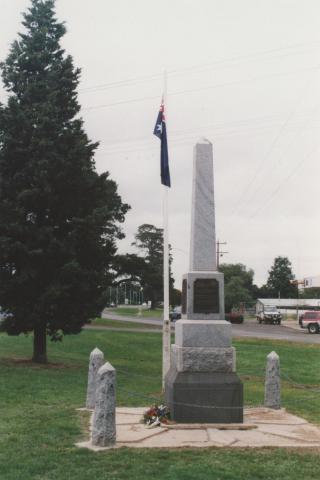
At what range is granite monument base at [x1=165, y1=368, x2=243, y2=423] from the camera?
9.23 meters

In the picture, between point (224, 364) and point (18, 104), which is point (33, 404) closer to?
point (224, 364)

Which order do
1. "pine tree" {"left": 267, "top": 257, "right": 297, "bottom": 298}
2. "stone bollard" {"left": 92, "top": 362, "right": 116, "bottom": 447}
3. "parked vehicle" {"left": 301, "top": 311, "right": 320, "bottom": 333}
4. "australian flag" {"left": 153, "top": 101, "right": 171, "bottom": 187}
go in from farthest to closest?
"pine tree" {"left": 267, "top": 257, "right": 297, "bottom": 298} → "parked vehicle" {"left": 301, "top": 311, "right": 320, "bottom": 333} → "australian flag" {"left": 153, "top": 101, "right": 171, "bottom": 187} → "stone bollard" {"left": 92, "top": 362, "right": 116, "bottom": 447}

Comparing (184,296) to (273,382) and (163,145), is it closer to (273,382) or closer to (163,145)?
(273,382)

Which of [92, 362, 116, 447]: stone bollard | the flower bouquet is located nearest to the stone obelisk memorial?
the flower bouquet

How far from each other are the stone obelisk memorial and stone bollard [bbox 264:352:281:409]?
158 centimetres

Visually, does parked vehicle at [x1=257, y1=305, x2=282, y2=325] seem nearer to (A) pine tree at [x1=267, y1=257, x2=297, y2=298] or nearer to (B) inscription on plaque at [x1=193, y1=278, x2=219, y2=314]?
(B) inscription on plaque at [x1=193, y1=278, x2=219, y2=314]

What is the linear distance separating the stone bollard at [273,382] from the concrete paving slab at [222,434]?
99cm

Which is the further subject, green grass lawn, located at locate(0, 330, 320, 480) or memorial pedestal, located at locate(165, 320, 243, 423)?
memorial pedestal, located at locate(165, 320, 243, 423)

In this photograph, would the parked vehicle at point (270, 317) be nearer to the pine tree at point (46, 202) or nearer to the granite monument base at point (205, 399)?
the pine tree at point (46, 202)

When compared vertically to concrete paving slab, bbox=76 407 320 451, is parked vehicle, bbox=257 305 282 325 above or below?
above

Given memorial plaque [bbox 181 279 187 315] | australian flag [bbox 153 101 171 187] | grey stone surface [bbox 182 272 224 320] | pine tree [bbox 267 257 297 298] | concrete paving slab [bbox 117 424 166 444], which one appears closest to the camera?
concrete paving slab [bbox 117 424 166 444]

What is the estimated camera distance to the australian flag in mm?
13711

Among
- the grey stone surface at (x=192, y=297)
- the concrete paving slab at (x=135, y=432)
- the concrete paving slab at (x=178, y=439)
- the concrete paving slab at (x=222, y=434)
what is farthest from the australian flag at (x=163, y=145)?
the concrete paving slab at (x=178, y=439)

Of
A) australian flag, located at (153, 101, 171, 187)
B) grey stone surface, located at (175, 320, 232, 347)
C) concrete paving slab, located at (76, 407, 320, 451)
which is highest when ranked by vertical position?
australian flag, located at (153, 101, 171, 187)
